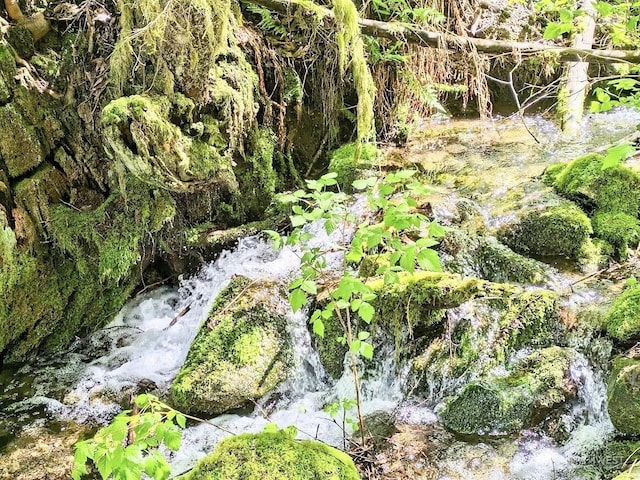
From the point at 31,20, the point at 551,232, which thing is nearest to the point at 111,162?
the point at 31,20

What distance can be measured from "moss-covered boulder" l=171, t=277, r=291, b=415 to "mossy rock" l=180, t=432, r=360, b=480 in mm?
1715

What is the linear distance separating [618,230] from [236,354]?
12.4 feet

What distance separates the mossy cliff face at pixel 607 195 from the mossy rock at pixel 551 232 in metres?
0.21

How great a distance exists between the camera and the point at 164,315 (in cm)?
528

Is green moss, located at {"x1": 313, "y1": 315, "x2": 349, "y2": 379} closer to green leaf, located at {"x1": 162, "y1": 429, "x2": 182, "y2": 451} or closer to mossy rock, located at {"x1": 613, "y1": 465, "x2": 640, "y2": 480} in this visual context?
mossy rock, located at {"x1": 613, "y1": 465, "x2": 640, "y2": 480}

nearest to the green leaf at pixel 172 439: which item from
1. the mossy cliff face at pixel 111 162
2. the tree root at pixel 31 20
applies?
the mossy cliff face at pixel 111 162

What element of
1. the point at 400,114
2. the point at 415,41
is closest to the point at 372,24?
the point at 415,41

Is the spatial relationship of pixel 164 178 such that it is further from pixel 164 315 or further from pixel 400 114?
pixel 400 114

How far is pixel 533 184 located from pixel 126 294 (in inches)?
180

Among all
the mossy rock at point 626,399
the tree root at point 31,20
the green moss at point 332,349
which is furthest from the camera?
the tree root at point 31,20

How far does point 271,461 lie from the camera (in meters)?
2.28

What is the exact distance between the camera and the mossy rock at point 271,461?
7.34 feet

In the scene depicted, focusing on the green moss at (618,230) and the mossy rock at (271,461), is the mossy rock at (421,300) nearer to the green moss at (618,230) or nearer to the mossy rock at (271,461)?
the green moss at (618,230)

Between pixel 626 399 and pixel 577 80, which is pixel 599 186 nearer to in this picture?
pixel 577 80
